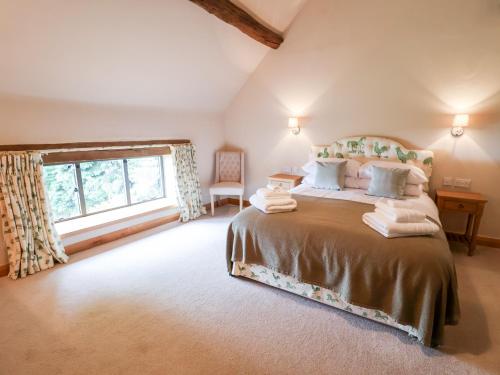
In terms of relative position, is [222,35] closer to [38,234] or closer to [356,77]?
[356,77]

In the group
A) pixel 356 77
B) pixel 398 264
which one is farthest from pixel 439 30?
pixel 398 264

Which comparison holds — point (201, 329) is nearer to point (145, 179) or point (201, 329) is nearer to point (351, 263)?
point (351, 263)

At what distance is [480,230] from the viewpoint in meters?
3.32

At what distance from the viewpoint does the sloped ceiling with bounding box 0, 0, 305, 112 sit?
6.85 feet

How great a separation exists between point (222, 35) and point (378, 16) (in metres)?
1.95

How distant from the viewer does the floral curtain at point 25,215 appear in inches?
98.7

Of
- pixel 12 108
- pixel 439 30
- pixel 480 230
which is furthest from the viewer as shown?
pixel 480 230

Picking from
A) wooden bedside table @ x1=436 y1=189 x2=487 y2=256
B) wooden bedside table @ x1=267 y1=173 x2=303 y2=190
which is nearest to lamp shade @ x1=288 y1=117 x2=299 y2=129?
wooden bedside table @ x1=267 y1=173 x2=303 y2=190

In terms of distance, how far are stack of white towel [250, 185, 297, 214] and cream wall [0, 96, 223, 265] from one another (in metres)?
1.98

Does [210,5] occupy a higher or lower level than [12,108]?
higher

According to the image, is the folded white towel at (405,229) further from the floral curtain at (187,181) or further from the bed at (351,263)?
the floral curtain at (187,181)

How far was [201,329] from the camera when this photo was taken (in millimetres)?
1949

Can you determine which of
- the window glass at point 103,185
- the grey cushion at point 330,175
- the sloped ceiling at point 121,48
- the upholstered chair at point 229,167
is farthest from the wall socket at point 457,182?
the window glass at point 103,185

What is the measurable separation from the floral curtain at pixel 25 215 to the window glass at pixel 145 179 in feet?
4.07
